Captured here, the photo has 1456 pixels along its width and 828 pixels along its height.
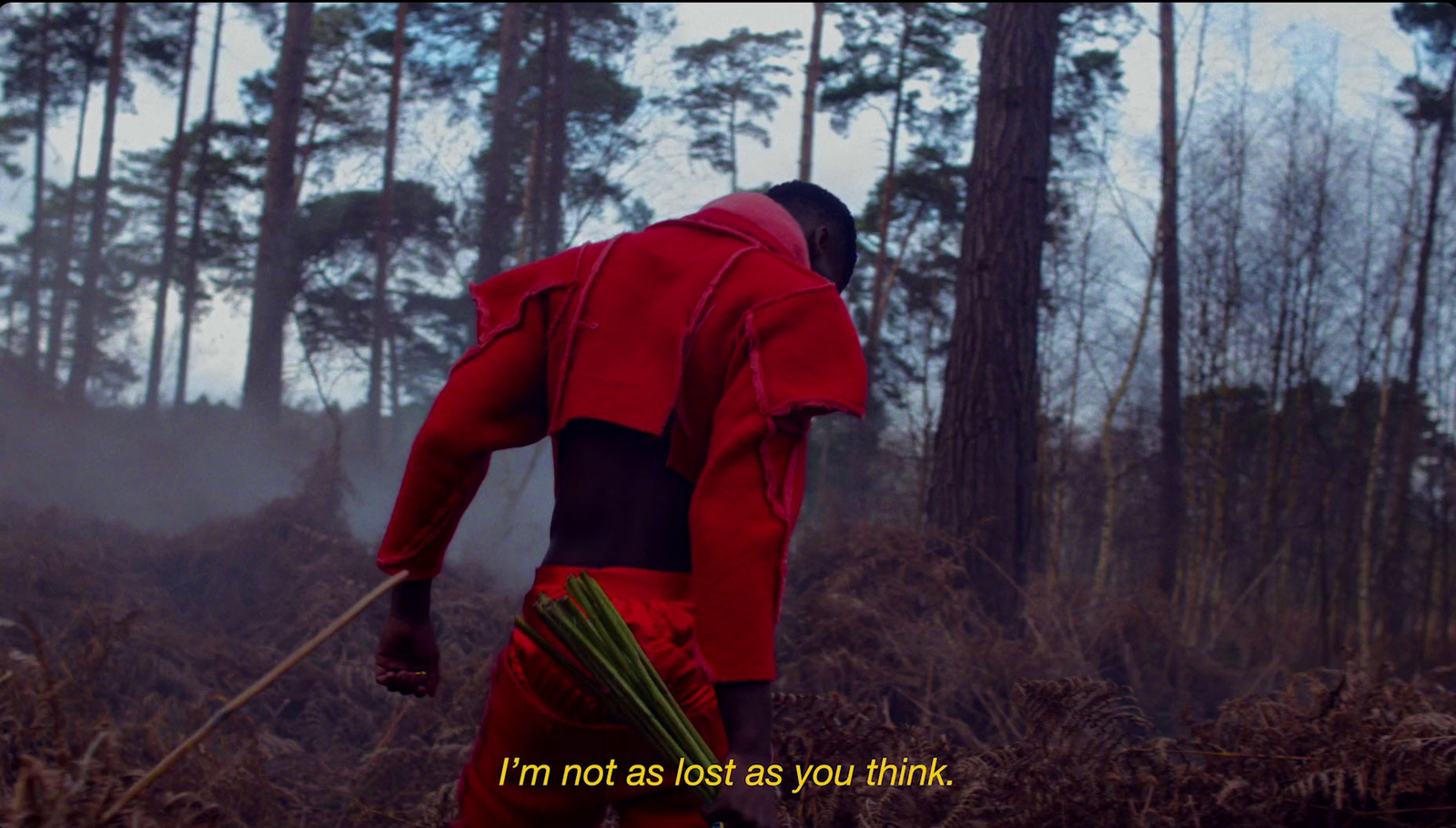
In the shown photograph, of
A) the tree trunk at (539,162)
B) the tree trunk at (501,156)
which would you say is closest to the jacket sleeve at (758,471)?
the tree trunk at (501,156)

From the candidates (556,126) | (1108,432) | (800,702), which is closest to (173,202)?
(556,126)

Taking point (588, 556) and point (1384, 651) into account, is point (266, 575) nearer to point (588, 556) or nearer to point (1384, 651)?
point (588, 556)

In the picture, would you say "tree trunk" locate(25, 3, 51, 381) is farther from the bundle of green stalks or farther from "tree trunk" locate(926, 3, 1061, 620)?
the bundle of green stalks

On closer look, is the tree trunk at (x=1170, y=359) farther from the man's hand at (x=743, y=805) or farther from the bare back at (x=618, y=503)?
the man's hand at (x=743, y=805)

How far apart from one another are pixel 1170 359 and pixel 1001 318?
9307mm

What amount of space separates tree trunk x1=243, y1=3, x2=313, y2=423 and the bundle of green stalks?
13.3m

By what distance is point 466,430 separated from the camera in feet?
6.51

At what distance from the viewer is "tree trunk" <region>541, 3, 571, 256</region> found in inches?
609

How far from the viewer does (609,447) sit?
1.94 meters

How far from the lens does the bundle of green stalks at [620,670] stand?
1696 millimetres

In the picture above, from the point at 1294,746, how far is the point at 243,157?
61.8 ft

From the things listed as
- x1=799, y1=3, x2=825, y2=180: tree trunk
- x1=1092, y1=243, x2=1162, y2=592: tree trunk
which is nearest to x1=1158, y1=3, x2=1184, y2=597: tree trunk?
x1=1092, y1=243, x2=1162, y2=592: tree trunk

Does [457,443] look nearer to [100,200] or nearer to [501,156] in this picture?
[501,156]

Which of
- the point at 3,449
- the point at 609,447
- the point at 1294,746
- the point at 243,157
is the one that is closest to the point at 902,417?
the point at 243,157
